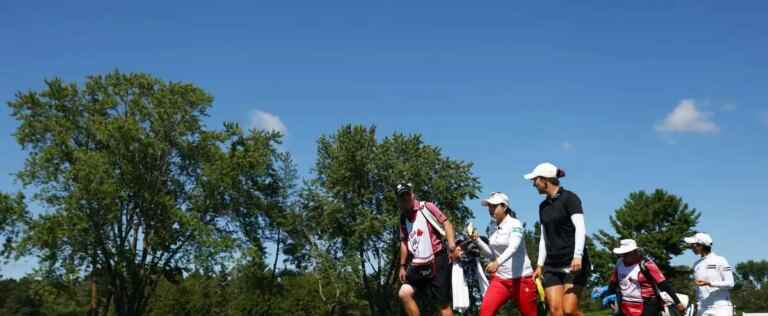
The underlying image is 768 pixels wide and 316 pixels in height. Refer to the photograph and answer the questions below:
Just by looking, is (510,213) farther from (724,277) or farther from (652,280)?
(724,277)

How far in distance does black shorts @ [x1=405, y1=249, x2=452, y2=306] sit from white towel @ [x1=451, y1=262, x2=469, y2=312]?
0.37m

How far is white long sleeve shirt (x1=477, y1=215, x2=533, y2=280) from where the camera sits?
8094 millimetres

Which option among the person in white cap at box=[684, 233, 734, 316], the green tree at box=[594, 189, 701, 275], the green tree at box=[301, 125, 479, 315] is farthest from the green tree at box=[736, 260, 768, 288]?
the person in white cap at box=[684, 233, 734, 316]

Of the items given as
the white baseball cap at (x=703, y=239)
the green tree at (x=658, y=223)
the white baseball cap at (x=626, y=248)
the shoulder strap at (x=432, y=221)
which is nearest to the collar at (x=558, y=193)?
the shoulder strap at (x=432, y=221)

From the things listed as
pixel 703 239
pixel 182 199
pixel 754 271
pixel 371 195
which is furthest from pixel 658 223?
pixel 754 271

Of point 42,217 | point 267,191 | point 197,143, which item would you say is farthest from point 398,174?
point 42,217

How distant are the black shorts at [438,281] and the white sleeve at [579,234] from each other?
1.57 metres

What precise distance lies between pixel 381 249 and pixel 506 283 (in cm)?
3605

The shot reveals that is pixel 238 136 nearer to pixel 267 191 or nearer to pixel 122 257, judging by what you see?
pixel 267 191

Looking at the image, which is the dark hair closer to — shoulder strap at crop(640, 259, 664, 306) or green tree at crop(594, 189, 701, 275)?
shoulder strap at crop(640, 259, 664, 306)

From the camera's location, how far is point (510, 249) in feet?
26.5

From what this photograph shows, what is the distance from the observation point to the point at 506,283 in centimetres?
832

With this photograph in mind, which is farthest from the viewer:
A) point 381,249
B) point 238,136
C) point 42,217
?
point 381,249

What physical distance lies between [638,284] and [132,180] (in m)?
31.8
